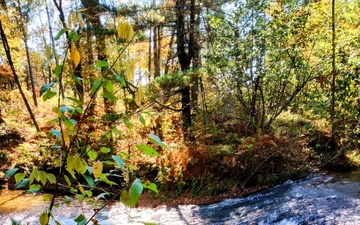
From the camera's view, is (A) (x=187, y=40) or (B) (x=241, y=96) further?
(A) (x=187, y=40)

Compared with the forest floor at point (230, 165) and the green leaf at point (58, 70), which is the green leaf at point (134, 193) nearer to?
the green leaf at point (58, 70)

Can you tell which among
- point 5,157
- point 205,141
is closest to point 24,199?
point 5,157

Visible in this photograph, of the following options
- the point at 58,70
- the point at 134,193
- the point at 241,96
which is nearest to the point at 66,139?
the point at 58,70

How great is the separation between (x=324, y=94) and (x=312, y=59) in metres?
1.00

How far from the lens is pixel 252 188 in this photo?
7.35 m

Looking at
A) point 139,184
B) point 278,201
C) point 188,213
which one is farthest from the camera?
point 188,213

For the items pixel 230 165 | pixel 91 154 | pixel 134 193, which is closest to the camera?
pixel 134 193

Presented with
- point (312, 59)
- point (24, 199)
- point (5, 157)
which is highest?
point (312, 59)

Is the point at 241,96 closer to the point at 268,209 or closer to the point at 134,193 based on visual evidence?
the point at 268,209

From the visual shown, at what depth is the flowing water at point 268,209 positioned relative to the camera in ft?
16.1

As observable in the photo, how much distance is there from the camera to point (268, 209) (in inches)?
219

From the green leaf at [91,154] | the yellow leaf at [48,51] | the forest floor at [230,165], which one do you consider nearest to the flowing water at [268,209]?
the forest floor at [230,165]

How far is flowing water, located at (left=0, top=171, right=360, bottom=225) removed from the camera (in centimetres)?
491

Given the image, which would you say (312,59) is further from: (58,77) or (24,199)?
A: (24,199)
